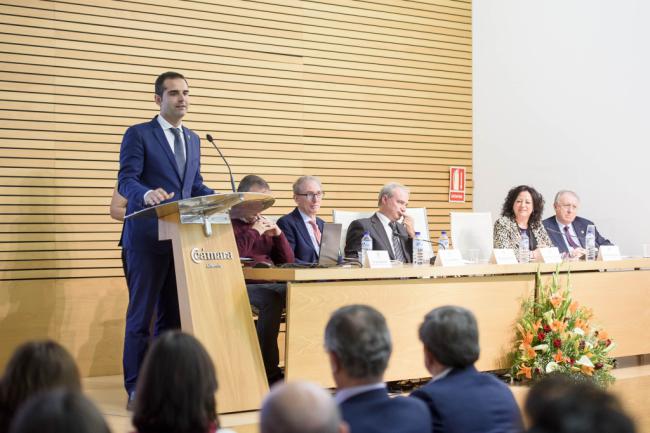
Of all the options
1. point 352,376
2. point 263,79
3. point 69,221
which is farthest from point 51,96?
point 352,376

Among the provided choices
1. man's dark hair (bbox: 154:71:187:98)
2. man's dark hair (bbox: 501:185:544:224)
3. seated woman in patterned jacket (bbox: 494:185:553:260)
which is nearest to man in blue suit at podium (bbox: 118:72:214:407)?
man's dark hair (bbox: 154:71:187:98)

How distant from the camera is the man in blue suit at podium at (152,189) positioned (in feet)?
13.1

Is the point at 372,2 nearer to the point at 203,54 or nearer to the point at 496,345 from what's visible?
the point at 203,54

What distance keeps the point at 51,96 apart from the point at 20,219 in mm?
853

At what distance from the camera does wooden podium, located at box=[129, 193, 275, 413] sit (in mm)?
3711

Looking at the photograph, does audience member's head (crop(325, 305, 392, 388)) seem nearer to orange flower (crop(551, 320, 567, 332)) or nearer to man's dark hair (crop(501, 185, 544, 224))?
orange flower (crop(551, 320, 567, 332))

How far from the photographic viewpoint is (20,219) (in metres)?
5.39

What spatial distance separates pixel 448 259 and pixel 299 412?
355 centimetres

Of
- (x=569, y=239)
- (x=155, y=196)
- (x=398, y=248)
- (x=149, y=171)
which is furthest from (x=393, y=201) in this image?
(x=155, y=196)

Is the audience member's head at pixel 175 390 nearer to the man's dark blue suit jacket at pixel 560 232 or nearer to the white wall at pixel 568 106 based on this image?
the man's dark blue suit jacket at pixel 560 232

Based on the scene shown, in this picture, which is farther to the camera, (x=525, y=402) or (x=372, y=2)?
(x=372, y=2)

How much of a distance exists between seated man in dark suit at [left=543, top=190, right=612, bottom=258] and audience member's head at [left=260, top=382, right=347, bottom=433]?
547 centimetres

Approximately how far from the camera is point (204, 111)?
20.4 feet

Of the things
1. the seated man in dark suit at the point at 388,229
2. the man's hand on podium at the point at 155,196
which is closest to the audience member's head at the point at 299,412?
the man's hand on podium at the point at 155,196
